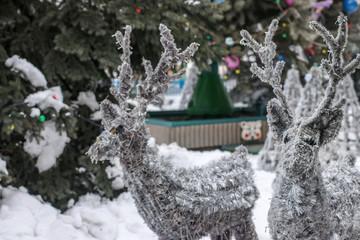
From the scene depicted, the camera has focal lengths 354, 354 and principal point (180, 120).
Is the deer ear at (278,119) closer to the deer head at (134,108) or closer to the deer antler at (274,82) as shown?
the deer antler at (274,82)

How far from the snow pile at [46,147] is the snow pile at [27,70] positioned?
1.25 ft

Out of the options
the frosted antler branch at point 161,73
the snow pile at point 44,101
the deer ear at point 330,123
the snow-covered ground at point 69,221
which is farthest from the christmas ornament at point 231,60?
the deer ear at point 330,123

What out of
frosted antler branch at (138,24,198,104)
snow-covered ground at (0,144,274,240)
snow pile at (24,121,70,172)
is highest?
frosted antler branch at (138,24,198,104)

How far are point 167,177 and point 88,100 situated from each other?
6.93 feet

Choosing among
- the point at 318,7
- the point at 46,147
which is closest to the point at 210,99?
the point at 318,7

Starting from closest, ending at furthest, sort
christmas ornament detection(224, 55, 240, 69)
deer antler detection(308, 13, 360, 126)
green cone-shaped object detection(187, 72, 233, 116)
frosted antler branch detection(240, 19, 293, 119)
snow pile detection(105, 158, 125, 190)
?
deer antler detection(308, 13, 360, 126) → frosted antler branch detection(240, 19, 293, 119) → snow pile detection(105, 158, 125, 190) → christmas ornament detection(224, 55, 240, 69) → green cone-shaped object detection(187, 72, 233, 116)

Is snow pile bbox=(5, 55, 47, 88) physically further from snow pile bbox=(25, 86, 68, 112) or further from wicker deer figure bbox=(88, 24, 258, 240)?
wicker deer figure bbox=(88, 24, 258, 240)

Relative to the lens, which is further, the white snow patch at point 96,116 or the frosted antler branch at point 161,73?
the white snow patch at point 96,116

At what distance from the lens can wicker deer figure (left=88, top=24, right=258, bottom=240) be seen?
1.59m

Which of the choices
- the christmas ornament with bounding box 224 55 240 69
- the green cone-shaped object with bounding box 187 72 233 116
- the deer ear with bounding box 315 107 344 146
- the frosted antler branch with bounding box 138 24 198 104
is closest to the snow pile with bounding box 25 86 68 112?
the frosted antler branch with bounding box 138 24 198 104

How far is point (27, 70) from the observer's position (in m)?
3.16

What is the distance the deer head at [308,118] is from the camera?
1.33 meters

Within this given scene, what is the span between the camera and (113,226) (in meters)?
2.96

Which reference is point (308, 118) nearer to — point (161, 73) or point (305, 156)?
point (305, 156)
